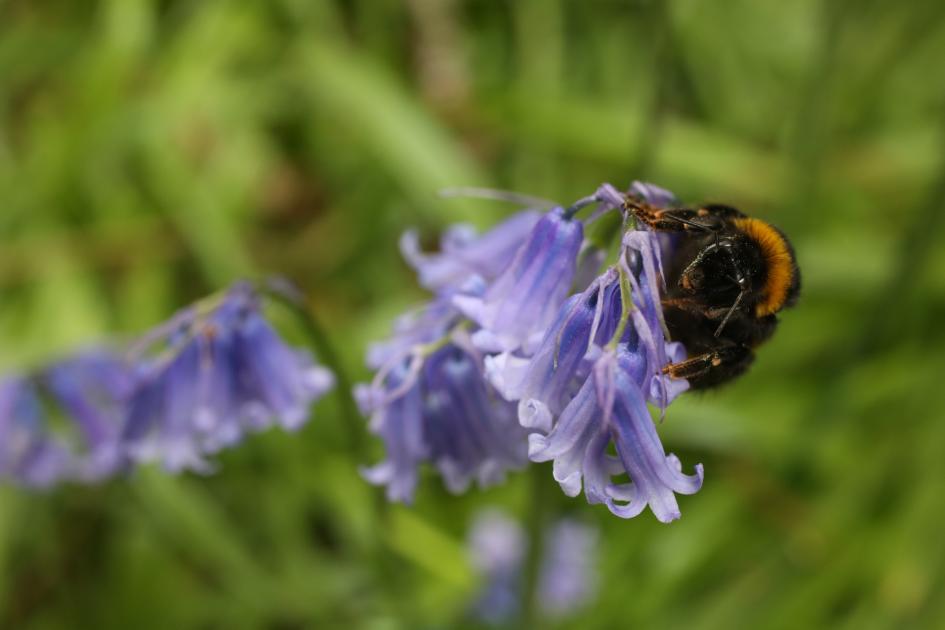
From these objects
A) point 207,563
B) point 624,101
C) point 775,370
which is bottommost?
point 207,563

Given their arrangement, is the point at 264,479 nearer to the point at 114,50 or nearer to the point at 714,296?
the point at 114,50

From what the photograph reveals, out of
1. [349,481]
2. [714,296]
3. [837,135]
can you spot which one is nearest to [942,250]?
[837,135]

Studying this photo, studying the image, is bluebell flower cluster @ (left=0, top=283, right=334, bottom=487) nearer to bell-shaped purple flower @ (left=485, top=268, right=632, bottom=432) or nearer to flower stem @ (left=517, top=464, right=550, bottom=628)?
flower stem @ (left=517, top=464, right=550, bottom=628)

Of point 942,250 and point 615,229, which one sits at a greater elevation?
point 615,229

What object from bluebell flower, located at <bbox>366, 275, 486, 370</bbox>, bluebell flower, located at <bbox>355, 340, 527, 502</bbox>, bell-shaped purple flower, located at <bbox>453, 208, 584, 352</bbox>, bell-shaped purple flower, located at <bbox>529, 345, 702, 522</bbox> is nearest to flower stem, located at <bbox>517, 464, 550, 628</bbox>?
bluebell flower, located at <bbox>355, 340, 527, 502</bbox>

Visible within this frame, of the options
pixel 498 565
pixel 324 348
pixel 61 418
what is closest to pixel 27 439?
pixel 61 418

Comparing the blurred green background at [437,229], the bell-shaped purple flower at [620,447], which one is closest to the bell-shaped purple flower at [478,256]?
the bell-shaped purple flower at [620,447]

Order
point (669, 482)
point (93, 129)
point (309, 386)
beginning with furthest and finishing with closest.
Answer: point (93, 129) → point (309, 386) → point (669, 482)
